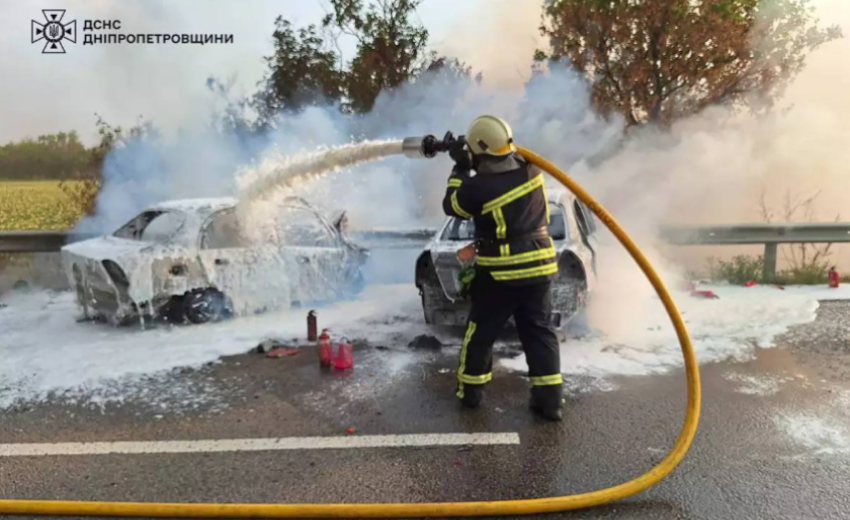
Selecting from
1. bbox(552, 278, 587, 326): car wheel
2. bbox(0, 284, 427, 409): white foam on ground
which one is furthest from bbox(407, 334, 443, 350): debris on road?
bbox(552, 278, 587, 326): car wheel

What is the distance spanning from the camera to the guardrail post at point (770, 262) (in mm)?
8836

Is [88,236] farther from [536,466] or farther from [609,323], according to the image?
[536,466]

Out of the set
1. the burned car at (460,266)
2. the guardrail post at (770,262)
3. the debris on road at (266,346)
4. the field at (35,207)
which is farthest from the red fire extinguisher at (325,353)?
the guardrail post at (770,262)

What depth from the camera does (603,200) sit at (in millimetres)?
9742

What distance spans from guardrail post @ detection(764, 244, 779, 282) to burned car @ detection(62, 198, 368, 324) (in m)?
5.84

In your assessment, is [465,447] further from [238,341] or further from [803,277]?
[803,277]

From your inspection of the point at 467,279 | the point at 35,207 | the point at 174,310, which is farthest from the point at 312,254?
the point at 35,207

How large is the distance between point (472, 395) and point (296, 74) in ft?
24.8

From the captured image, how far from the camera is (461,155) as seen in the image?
4.39 meters

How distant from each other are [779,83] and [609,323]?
5.75 m

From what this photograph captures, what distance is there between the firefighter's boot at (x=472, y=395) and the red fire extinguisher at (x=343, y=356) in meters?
1.26

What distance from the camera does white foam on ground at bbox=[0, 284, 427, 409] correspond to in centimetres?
488

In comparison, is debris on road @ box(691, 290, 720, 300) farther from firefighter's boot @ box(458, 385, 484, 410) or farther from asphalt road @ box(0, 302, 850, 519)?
firefighter's boot @ box(458, 385, 484, 410)

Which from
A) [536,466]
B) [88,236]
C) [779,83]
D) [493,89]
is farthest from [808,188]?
[88,236]
